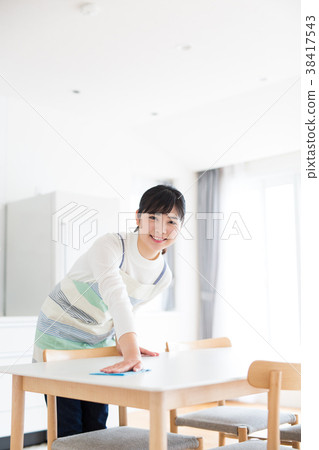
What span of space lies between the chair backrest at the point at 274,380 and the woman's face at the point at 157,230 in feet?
1.81

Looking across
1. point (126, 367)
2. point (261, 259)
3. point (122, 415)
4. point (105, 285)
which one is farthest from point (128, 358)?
point (261, 259)

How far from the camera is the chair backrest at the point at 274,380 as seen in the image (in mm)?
1394

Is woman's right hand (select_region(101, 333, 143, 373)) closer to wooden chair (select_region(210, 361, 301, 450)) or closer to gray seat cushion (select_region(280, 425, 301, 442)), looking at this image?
wooden chair (select_region(210, 361, 301, 450))

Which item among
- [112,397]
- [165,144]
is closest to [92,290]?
[112,397]

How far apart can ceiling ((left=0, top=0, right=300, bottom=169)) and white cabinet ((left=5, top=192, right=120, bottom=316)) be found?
0.73 meters

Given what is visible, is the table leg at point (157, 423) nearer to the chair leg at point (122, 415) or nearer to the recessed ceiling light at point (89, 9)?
the chair leg at point (122, 415)

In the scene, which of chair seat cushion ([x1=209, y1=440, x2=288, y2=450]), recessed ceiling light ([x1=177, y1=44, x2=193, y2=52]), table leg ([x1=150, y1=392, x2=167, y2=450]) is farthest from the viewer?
recessed ceiling light ([x1=177, y1=44, x2=193, y2=52])

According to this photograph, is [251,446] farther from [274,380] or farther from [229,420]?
[229,420]

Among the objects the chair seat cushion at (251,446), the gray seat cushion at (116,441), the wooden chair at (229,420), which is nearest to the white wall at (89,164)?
the wooden chair at (229,420)

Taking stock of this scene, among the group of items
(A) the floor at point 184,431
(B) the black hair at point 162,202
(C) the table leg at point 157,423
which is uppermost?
(B) the black hair at point 162,202

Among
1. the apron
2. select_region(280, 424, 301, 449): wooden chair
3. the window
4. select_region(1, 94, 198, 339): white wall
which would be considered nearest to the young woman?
the apron

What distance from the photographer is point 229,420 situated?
2.03 m

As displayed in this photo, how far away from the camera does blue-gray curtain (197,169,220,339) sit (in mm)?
4883

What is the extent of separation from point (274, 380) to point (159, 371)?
303mm
